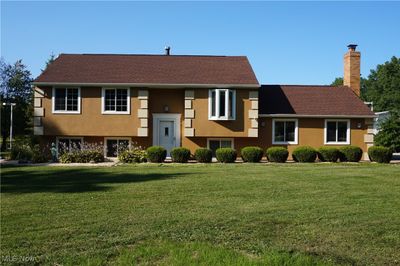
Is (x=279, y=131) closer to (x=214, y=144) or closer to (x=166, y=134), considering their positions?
(x=214, y=144)

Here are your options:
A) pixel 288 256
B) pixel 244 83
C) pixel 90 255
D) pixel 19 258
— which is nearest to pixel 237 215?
pixel 288 256

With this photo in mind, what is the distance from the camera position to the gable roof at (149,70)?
2558 centimetres

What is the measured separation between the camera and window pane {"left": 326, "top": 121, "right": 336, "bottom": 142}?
26562 mm

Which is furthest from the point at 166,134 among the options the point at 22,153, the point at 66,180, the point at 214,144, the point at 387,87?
the point at 387,87

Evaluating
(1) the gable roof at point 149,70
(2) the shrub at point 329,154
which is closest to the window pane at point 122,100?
(1) the gable roof at point 149,70

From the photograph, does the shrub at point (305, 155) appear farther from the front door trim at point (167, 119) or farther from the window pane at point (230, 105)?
the front door trim at point (167, 119)

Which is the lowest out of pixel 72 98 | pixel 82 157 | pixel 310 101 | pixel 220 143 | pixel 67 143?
pixel 82 157

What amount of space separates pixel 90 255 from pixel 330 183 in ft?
29.2

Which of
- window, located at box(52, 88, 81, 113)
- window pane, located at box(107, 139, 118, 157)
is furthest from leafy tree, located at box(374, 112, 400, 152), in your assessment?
window, located at box(52, 88, 81, 113)

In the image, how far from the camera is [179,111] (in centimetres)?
2642

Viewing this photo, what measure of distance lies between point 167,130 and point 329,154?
9.01 m

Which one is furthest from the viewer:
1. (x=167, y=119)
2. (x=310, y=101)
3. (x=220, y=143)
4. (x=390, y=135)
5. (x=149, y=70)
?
(x=390, y=135)

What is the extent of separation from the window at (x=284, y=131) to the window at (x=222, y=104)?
8.92 feet

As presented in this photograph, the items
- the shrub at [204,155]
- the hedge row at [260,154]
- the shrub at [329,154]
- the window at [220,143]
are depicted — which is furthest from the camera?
the window at [220,143]
